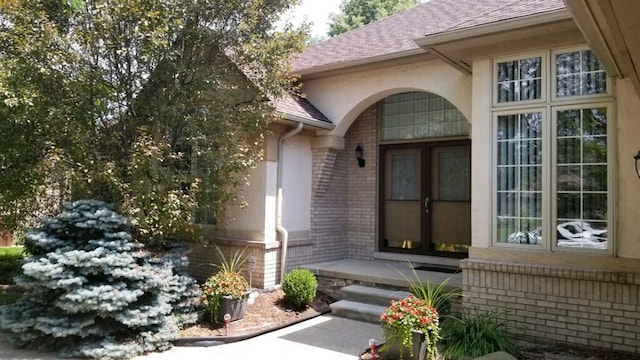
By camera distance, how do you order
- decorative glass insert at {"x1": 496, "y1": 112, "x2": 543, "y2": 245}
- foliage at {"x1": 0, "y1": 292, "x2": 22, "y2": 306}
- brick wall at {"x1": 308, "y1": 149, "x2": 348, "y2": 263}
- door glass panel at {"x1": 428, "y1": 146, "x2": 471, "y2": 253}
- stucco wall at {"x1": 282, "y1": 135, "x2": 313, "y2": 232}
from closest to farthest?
decorative glass insert at {"x1": 496, "y1": 112, "x2": 543, "y2": 245} < foliage at {"x1": 0, "y1": 292, "x2": 22, "y2": 306} < stucco wall at {"x1": 282, "y1": 135, "x2": 313, "y2": 232} < door glass panel at {"x1": 428, "y1": 146, "x2": 471, "y2": 253} < brick wall at {"x1": 308, "y1": 149, "x2": 348, "y2": 263}

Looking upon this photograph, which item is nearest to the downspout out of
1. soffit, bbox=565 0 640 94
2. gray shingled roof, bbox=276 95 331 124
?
gray shingled roof, bbox=276 95 331 124

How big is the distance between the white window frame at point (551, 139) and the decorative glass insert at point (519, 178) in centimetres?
6

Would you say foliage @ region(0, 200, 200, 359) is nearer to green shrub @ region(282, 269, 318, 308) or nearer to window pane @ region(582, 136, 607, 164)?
green shrub @ region(282, 269, 318, 308)

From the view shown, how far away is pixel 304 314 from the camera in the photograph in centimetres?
688

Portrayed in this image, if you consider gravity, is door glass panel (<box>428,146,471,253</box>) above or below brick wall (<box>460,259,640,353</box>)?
above

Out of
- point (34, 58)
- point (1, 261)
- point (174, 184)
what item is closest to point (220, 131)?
point (174, 184)

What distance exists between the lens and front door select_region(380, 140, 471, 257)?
8308mm

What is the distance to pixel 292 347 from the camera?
553cm

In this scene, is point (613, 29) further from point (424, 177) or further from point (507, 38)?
point (424, 177)

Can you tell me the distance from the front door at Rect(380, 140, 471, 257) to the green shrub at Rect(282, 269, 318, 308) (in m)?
2.59

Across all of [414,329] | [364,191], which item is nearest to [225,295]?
[414,329]

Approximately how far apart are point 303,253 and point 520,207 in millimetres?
3954

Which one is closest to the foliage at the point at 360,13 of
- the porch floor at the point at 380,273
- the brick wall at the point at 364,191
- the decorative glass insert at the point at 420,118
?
the brick wall at the point at 364,191

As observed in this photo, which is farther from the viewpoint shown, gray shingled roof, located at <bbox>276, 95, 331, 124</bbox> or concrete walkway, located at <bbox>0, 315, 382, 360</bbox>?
gray shingled roof, located at <bbox>276, 95, 331, 124</bbox>
